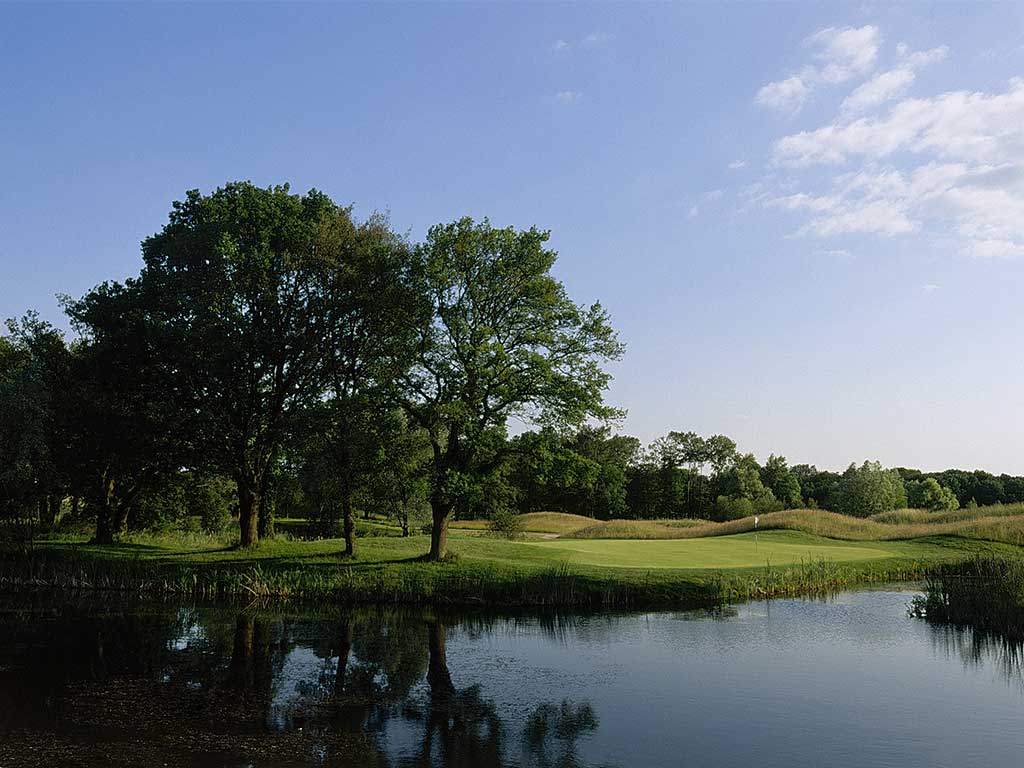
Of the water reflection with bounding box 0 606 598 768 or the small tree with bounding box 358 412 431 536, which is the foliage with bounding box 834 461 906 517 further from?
the water reflection with bounding box 0 606 598 768

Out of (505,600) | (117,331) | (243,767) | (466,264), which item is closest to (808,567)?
(505,600)

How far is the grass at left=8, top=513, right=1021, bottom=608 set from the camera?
27.6 metres

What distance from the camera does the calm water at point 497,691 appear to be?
12.8m

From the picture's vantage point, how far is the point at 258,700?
15.5m

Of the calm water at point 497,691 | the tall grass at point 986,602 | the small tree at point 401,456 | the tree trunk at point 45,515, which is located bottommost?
the calm water at point 497,691

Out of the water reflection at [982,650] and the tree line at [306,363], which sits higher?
the tree line at [306,363]

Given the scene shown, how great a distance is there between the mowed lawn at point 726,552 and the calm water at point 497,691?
8380 mm

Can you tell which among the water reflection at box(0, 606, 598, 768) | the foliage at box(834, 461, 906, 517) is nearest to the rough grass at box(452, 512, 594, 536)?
the foliage at box(834, 461, 906, 517)

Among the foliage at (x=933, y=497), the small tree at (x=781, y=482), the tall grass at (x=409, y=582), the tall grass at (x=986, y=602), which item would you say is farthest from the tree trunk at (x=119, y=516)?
the foliage at (x=933, y=497)

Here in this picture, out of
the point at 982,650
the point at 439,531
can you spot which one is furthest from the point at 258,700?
the point at 982,650

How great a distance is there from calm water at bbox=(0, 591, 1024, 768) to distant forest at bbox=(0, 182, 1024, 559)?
7530 mm

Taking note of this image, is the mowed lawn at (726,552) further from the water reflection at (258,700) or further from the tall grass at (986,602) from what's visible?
the water reflection at (258,700)

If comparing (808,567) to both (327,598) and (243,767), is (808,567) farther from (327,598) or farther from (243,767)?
(243,767)

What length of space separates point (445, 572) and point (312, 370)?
11.3 m
